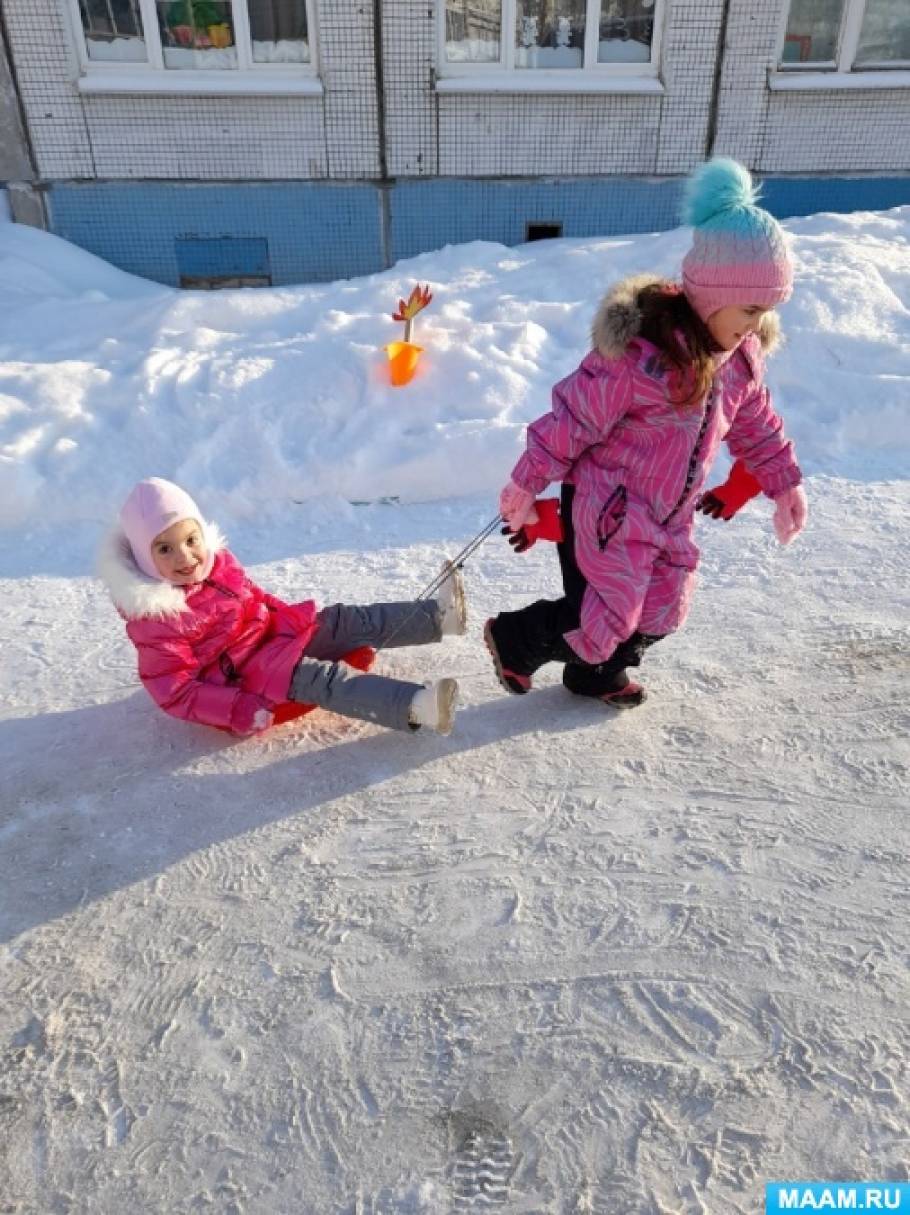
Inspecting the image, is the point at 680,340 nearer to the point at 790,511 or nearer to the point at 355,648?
the point at 790,511

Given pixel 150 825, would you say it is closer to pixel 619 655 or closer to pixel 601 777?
pixel 601 777

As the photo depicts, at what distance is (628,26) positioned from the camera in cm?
617

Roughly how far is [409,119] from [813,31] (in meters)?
2.94

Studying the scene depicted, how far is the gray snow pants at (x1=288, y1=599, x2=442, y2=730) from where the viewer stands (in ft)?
7.63

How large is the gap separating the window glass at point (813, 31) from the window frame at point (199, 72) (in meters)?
3.31

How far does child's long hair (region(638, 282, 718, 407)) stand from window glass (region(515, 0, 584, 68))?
5.13m

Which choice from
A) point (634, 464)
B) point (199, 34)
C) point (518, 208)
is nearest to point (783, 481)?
point (634, 464)

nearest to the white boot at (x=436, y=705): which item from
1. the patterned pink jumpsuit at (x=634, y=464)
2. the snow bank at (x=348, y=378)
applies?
the patterned pink jumpsuit at (x=634, y=464)

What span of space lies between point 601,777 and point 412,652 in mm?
771

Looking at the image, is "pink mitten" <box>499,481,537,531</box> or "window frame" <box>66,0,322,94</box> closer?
"pink mitten" <box>499,481,537,531</box>

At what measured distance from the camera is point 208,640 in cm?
237

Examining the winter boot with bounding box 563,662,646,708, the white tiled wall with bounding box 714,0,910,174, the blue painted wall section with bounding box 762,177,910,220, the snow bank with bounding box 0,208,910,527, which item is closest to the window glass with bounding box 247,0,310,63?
the snow bank with bounding box 0,208,910,527

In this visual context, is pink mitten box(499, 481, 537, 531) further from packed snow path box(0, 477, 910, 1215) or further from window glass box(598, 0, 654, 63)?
window glass box(598, 0, 654, 63)

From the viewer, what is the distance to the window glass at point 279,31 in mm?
5848
